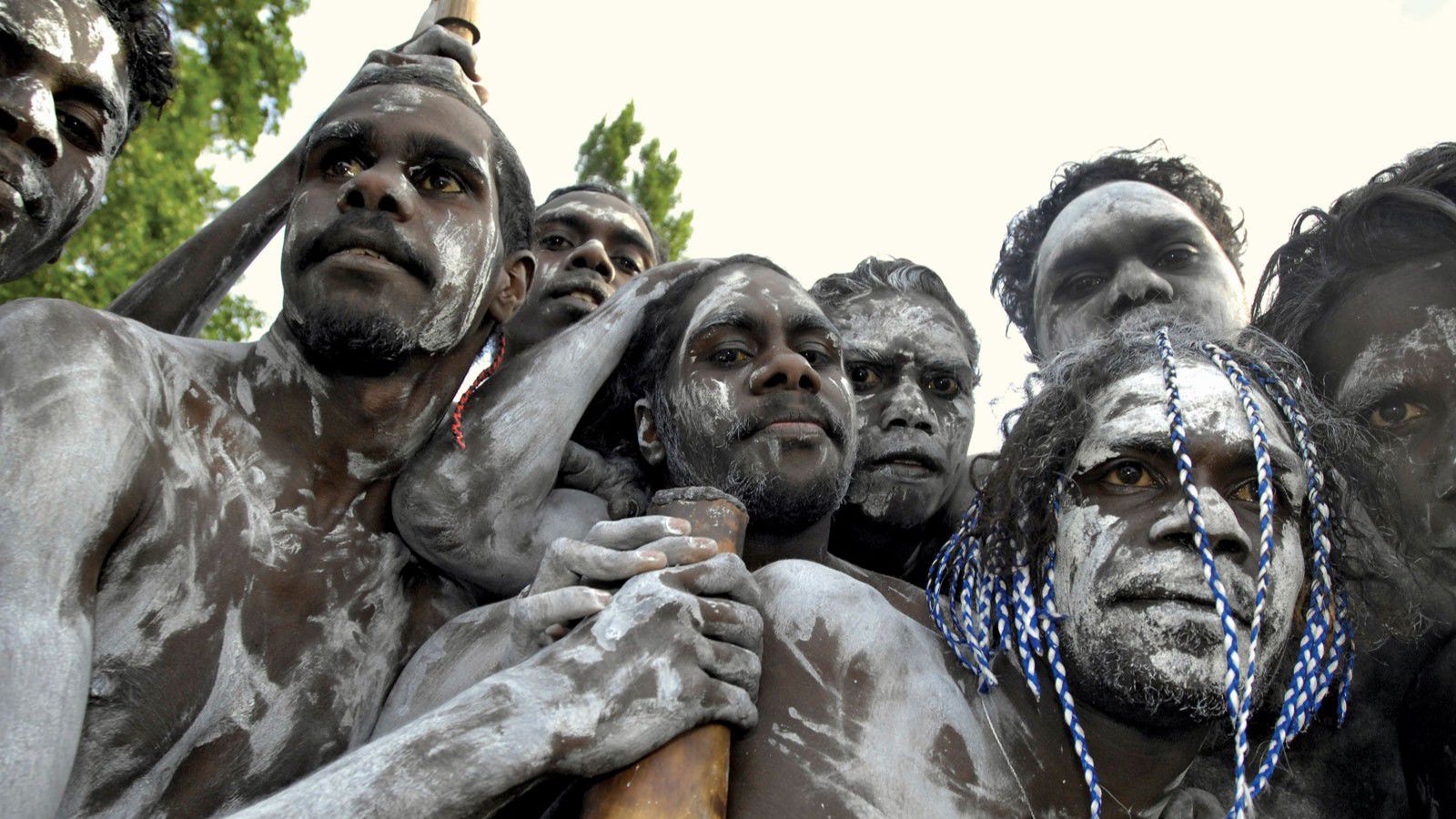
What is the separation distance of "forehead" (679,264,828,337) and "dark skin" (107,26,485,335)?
1.04 m

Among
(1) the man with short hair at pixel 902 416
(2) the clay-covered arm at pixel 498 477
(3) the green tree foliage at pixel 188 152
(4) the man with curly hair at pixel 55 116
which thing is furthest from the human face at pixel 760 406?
(3) the green tree foliage at pixel 188 152

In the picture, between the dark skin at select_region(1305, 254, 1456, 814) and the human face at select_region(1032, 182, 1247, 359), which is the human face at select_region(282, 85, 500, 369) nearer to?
the human face at select_region(1032, 182, 1247, 359)

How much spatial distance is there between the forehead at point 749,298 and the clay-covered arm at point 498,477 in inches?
18.2

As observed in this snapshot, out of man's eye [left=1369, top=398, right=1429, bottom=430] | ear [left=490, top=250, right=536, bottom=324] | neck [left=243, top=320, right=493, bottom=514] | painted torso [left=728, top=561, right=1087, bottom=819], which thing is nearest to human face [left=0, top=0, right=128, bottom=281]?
neck [left=243, top=320, right=493, bottom=514]

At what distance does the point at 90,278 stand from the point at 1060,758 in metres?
9.12

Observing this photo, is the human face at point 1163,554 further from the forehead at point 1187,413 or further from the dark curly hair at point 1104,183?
the dark curly hair at point 1104,183

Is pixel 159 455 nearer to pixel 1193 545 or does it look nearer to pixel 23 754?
pixel 23 754

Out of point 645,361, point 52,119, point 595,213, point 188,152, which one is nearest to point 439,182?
point 645,361

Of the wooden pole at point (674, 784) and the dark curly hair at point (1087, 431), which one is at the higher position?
the dark curly hair at point (1087, 431)

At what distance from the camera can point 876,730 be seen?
2.46 metres

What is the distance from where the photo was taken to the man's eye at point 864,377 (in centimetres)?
412

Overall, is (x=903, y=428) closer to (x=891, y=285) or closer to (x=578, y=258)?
(x=891, y=285)

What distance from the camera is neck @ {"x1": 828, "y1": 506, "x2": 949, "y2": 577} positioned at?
3.92 metres

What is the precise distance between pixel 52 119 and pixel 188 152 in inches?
313
